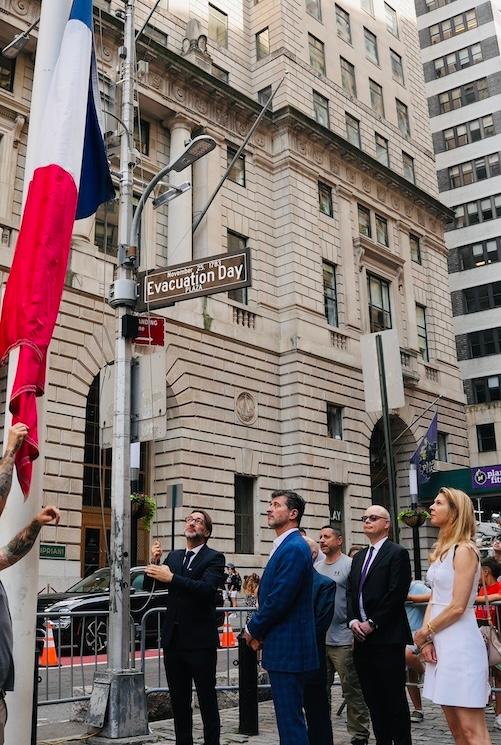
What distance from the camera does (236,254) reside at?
9883 millimetres

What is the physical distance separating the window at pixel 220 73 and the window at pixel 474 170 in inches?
1205

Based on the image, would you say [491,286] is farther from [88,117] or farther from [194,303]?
[88,117]

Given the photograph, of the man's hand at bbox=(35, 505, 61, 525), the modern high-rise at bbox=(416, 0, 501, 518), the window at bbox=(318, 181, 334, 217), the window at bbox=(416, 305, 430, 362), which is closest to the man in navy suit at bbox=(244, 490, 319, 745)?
the man's hand at bbox=(35, 505, 61, 525)

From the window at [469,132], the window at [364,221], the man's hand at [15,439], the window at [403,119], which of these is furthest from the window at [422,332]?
the man's hand at [15,439]

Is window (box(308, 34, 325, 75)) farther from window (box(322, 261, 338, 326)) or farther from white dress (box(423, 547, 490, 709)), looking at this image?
white dress (box(423, 547, 490, 709))

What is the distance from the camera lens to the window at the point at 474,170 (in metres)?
55.3

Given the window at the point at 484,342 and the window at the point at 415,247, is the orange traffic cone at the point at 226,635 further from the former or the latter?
the window at the point at 484,342

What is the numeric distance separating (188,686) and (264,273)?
23.1 m

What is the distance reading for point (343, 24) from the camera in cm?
3628

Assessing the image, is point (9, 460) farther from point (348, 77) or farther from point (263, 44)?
point (348, 77)

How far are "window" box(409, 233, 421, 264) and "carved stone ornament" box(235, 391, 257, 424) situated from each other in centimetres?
1415

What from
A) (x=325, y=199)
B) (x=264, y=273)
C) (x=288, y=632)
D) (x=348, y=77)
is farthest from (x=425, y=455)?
(x=288, y=632)

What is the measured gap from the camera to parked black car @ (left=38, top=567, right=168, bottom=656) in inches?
463

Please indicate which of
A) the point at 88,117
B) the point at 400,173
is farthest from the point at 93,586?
the point at 400,173
